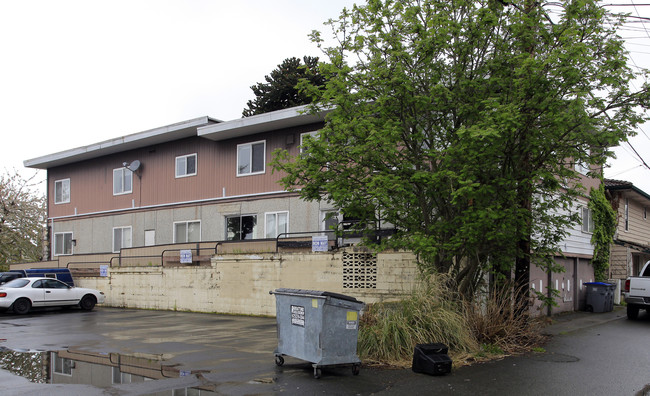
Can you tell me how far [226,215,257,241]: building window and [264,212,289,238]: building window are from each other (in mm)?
676

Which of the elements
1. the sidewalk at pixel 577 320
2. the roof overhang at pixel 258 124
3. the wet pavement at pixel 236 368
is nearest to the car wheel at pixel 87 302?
the wet pavement at pixel 236 368

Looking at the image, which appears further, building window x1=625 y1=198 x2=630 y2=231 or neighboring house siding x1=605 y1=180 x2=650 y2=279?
building window x1=625 y1=198 x2=630 y2=231

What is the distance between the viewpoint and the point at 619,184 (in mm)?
24438

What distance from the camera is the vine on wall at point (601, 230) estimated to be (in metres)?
21.6

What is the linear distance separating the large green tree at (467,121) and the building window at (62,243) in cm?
2167

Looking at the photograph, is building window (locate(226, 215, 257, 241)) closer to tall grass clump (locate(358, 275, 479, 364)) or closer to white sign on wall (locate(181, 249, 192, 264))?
white sign on wall (locate(181, 249, 192, 264))

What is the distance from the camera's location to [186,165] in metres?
24.7

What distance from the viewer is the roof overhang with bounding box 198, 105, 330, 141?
65.5ft

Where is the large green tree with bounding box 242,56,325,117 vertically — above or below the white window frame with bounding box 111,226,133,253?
above

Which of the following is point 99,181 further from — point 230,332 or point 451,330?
point 451,330

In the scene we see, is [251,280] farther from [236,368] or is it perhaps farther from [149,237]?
[236,368]

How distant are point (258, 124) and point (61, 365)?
42.0 feet

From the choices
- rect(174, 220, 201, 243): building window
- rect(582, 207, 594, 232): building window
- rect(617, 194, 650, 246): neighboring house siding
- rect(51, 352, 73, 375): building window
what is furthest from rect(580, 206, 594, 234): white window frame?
rect(51, 352, 73, 375): building window

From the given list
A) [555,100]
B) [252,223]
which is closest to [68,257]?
[252,223]
